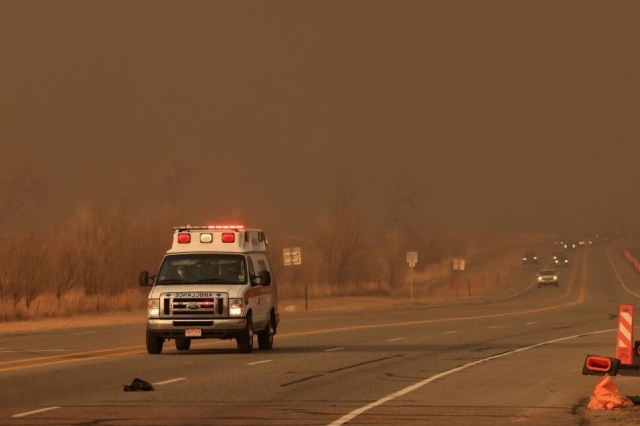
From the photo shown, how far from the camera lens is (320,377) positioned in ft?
65.7

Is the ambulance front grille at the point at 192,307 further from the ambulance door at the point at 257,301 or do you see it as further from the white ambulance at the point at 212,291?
the ambulance door at the point at 257,301

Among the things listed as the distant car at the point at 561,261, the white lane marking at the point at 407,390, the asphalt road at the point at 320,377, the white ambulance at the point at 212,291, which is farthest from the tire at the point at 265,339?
the distant car at the point at 561,261

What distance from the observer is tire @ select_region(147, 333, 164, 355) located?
25.0 meters

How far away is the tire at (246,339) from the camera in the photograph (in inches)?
979

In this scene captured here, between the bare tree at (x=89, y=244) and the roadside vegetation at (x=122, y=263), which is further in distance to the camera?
the bare tree at (x=89, y=244)

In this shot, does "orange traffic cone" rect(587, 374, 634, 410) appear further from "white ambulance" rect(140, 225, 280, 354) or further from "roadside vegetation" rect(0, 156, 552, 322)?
"roadside vegetation" rect(0, 156, 552, 322)

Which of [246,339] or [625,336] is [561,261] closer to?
[246,339]

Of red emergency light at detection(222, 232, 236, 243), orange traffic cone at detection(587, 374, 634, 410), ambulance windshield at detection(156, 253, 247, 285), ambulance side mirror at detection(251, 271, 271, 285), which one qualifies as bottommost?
orange traffic cone at detection(587, 374, 634, 410)

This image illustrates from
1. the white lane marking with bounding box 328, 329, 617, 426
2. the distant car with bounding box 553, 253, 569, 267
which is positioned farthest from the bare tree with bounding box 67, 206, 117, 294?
the distant car with bounding box 553, 253, 569, 267

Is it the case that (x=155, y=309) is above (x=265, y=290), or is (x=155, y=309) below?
below

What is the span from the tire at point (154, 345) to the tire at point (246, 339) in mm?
1569

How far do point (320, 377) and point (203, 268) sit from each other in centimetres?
614

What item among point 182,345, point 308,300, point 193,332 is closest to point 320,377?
point 193,332

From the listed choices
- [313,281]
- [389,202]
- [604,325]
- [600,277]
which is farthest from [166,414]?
[389,202]
